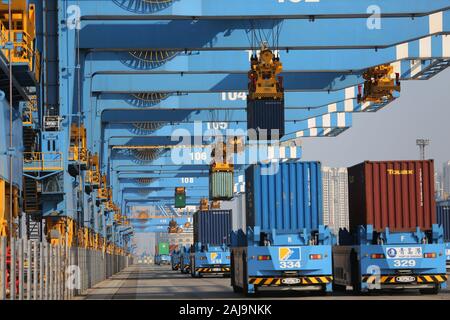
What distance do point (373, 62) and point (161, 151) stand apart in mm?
31923

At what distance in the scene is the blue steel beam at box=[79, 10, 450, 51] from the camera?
35656mm

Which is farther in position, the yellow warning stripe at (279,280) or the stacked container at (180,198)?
the stacked container at (180,198)

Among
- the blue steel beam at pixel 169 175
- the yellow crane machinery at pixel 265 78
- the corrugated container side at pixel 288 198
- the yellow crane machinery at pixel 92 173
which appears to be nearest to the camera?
the corrugated container side at pixel 288 198

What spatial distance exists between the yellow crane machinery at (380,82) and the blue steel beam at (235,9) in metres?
8.48

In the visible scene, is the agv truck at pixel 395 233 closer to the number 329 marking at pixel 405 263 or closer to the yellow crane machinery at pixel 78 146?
the number 329 marking at pixel 405 263

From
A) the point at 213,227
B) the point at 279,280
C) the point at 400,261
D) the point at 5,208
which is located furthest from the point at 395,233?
the point at 213,227

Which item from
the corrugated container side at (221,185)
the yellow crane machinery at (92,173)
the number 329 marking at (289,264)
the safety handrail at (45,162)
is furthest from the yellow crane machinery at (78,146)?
the corrugated container side at (221,185)

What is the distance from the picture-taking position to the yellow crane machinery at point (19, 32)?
22891 millimetres

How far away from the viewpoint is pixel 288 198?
25.9 meters

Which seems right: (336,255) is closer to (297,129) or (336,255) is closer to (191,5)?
(191,5)

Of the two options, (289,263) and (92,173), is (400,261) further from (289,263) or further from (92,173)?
(92,173)

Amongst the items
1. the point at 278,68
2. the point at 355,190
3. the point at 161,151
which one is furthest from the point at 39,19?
the point at 161,151

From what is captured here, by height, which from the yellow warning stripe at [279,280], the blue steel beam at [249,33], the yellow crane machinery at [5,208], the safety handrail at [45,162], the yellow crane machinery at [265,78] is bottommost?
the yellow warning stripe at [279,280]

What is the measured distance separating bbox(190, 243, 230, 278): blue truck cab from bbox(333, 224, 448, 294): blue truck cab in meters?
26.2
